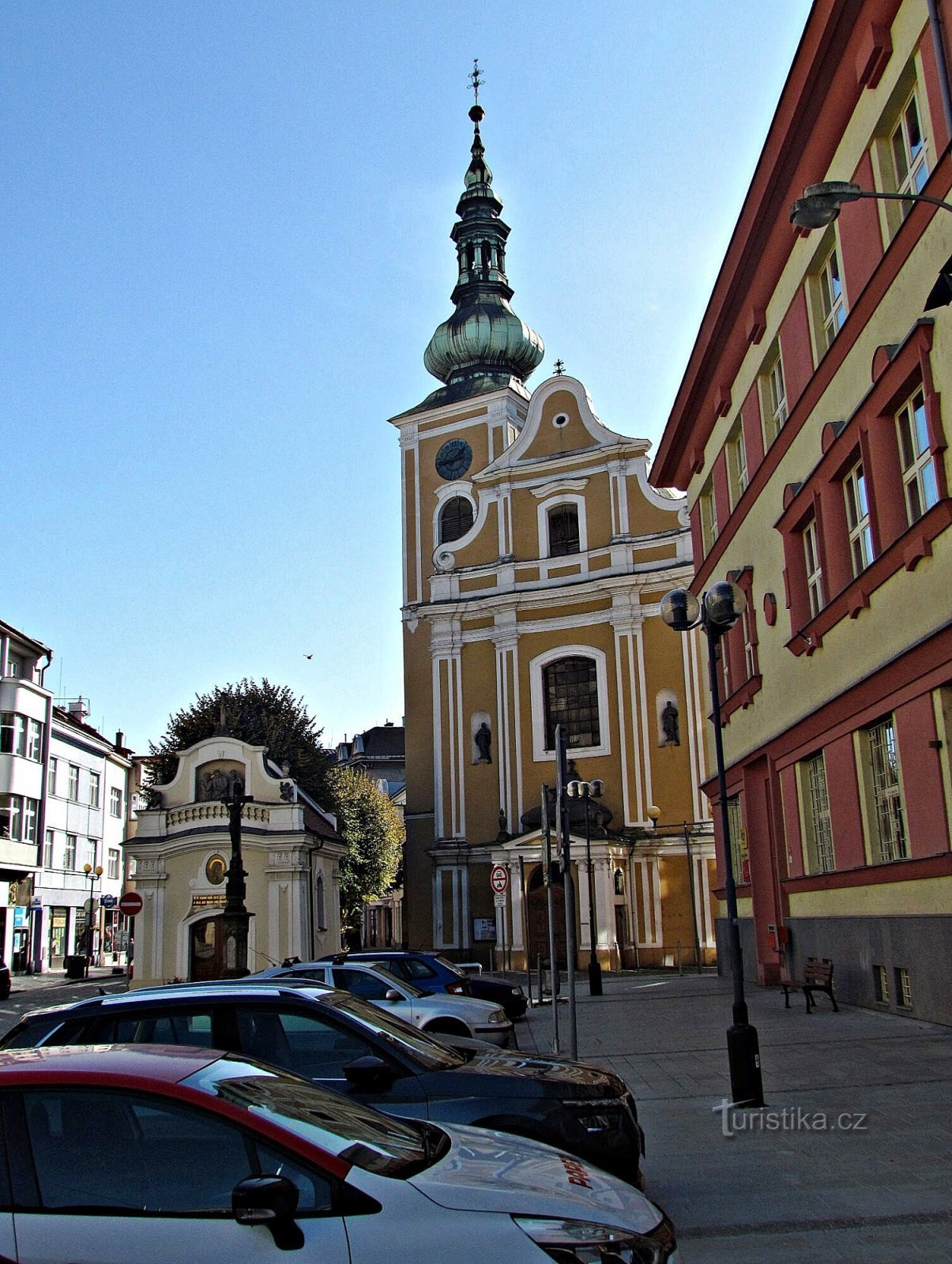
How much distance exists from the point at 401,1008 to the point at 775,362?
13186 millimetres

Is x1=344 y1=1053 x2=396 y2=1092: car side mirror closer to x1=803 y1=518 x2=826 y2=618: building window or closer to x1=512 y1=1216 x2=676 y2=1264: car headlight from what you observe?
x1=512 y1=1216 x2=676 y2=1264: car headlight

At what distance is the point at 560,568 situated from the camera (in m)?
41.3

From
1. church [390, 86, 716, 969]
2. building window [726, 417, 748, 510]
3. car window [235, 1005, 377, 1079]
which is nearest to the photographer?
car window [235, 1005, 377, 1079]

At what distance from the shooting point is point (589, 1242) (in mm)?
4055

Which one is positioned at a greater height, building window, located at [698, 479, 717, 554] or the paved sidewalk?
building window, located at [698, 479, 717, 554]

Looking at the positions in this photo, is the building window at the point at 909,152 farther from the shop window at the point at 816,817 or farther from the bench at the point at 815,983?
the bench at the point at 815,983

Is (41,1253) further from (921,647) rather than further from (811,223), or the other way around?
(921,647)

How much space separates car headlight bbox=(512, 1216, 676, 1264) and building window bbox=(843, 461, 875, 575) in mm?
13053

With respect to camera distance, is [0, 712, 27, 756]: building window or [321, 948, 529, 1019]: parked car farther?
[0, 712, 27, 756]: building window

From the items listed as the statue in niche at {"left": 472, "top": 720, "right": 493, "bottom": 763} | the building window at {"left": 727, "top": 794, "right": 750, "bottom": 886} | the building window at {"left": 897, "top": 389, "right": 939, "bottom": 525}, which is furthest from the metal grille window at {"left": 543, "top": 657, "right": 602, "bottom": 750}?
the building window at {"left": 897, "top": 389, "right": 939, "bottom": 525}

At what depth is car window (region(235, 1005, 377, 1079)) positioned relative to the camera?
711 cm

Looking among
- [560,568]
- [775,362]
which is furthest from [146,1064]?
[560,568]

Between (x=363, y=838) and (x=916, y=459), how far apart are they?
46.5 metres

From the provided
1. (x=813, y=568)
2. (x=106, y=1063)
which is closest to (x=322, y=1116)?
(x=106, y=1063)
